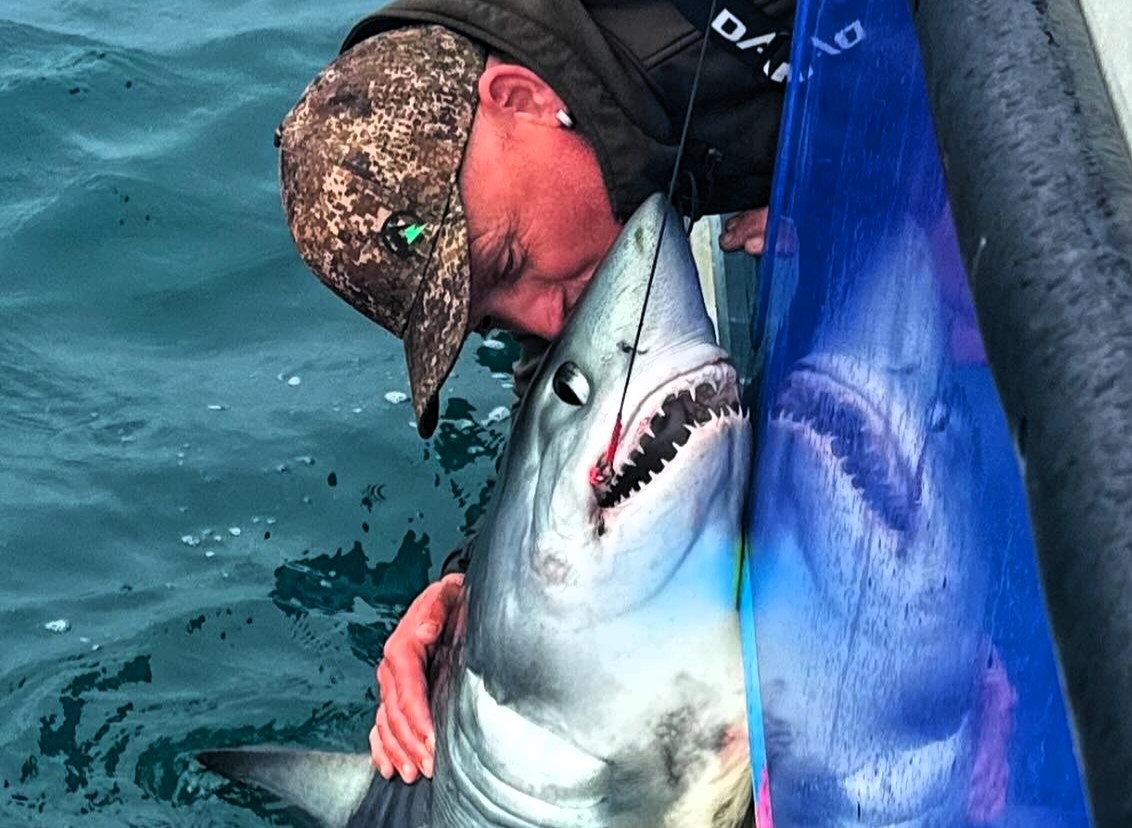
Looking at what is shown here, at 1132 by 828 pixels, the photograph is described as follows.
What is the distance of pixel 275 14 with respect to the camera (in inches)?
279

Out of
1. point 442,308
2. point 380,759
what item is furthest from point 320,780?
point 442,308

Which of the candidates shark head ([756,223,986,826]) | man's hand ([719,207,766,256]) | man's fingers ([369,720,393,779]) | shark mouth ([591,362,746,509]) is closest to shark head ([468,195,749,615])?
A: shark mouth ([591,362,746,509])

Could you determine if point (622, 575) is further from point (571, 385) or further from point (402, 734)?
point (402, 734)

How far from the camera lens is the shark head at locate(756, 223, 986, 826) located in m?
1.25

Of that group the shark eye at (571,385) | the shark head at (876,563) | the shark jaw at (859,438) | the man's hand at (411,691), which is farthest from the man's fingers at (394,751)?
the shark jaw at (859,438)

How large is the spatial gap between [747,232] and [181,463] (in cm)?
228

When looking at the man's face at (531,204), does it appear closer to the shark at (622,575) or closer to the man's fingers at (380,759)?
the shark at (622,575)

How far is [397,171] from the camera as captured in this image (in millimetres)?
2633

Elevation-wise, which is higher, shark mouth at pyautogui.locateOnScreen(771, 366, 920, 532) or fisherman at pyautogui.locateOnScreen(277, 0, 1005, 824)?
shark mouth at pyautogui.locateOnScreen(771, 366, 920, 532)

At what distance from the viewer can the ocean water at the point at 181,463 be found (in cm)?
396

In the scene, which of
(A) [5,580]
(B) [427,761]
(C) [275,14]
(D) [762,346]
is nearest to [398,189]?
(D) [762,346]

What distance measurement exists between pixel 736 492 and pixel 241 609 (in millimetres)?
2317

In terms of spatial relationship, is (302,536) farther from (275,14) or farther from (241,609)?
(275,14)

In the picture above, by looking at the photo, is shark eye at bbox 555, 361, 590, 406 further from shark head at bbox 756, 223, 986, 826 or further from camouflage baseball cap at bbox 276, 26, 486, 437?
camouflage baseball cap at bbox 276, 26, 486, 437
